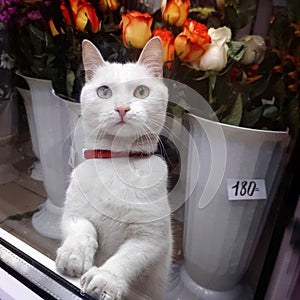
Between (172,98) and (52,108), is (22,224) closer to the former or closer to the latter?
(52,108)

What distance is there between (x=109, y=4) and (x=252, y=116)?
0.29 metres

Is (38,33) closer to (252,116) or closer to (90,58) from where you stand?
(90,58)

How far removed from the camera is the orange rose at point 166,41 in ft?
1.63

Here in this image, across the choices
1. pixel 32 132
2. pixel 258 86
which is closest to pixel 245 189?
pixel 258 86

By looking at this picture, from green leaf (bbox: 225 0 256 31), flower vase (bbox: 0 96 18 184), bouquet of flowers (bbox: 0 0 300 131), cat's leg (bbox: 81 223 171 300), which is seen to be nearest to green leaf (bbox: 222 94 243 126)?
bouquet of flowers (bbox: 0 0 300 131)

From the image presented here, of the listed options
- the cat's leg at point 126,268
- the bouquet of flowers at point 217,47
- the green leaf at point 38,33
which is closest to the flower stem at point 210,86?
the bouquet of flowers at point 217,47

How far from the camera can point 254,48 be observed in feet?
1.61

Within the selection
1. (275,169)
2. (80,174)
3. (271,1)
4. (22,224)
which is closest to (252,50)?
(271,1)

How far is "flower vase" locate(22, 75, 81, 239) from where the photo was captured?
0.67m

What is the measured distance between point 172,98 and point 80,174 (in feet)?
0.64

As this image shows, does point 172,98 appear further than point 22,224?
No

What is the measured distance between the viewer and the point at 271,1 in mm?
468

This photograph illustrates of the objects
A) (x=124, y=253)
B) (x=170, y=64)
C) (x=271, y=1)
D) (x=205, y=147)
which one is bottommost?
(x=124, y=253)

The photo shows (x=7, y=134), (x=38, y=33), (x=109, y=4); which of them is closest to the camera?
(x=109, y=4)
